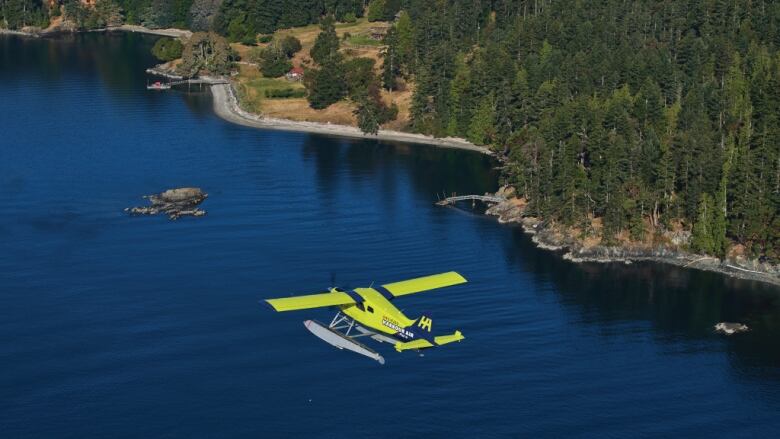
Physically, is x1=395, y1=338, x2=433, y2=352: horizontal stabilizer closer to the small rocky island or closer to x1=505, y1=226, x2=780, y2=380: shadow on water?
x1=505, y1=226, x2=780, y2=380: shadow on water

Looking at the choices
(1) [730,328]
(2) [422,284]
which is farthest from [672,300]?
(2) [422,284]

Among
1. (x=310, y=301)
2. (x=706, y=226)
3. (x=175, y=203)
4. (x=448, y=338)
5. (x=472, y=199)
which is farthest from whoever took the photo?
(x=472, y=199)

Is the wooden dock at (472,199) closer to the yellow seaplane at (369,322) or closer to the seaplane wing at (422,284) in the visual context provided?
the seaplane wing at (422,284)

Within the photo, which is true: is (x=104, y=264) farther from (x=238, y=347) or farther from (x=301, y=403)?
(x=301, y=403)

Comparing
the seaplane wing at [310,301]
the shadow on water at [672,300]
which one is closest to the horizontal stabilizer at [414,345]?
the seaplane wing at [310,301]

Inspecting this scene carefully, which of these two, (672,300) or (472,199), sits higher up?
(472,199)

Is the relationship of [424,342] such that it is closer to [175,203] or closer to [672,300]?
[672,300]

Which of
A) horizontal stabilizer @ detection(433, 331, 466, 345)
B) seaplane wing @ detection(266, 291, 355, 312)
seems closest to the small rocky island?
seaplane wing @ detection(266, 291, 355, 312)
